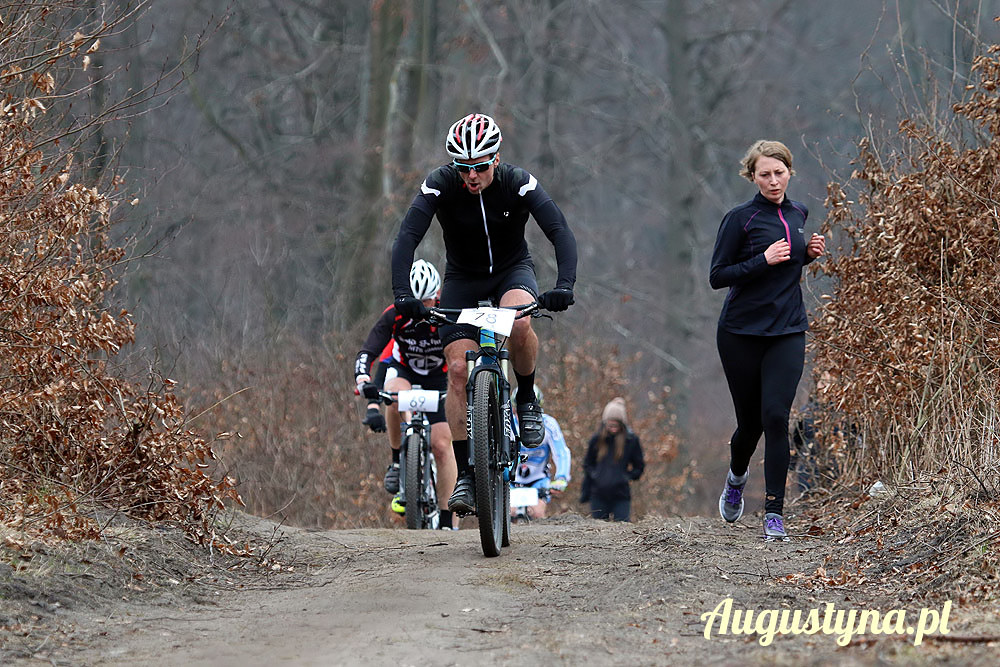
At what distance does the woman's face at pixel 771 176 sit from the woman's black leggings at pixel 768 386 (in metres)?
0.89

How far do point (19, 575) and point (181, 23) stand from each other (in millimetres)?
23508

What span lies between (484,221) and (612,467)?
809 centimetres

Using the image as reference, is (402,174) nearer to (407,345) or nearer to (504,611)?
(407,345)

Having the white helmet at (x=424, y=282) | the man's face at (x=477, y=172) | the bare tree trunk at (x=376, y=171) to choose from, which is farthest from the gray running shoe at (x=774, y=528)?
the bare tree trunk at (x=376, y=171)

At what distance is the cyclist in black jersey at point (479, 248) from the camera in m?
7.82

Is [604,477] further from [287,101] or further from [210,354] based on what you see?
[287,101]

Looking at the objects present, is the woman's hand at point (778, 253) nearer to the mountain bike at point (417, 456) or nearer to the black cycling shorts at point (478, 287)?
the black cycling shorts at point (478, 287)

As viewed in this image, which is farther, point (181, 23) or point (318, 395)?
point (181, 23)

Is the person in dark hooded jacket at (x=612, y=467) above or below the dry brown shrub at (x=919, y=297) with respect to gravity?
Answer: below

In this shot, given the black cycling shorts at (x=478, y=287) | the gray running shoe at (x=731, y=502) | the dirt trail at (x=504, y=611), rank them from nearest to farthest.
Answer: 1. the dirt trail at (x=504, y=611)
2. the black cycling shorts at (x=478, y=287)
3. the gray running shoe at (x=731, y=502)

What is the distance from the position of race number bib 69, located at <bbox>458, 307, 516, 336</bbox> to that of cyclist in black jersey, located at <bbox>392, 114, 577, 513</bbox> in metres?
0.21

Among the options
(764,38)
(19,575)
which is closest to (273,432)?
(19,575)

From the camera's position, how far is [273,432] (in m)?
14.9

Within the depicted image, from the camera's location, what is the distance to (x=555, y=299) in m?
7.57
